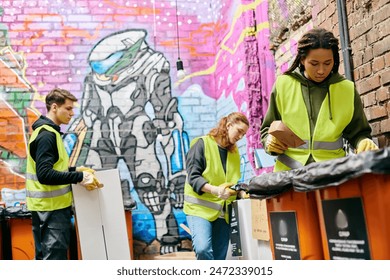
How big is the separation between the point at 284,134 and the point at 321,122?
8.2 inches

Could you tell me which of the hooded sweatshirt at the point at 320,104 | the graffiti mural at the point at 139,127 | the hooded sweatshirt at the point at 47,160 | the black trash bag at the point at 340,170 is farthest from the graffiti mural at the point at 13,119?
the black trash bag at the point at 340,170

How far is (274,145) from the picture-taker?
6.93 feet

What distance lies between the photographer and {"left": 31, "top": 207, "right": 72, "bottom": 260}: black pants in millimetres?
2773

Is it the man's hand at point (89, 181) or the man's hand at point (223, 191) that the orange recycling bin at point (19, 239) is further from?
the man's hand at point (223, 191)

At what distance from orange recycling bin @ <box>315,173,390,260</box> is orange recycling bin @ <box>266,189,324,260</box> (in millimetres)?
80

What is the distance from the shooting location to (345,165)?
1458mm

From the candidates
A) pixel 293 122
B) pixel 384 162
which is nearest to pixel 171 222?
pixel 293 122

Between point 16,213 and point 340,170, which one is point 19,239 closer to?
point 16,213

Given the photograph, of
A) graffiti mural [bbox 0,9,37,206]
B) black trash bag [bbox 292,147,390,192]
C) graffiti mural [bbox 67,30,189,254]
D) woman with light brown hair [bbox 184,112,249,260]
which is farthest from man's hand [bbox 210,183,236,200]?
graffiti mural [bbox 0,9,37,206]

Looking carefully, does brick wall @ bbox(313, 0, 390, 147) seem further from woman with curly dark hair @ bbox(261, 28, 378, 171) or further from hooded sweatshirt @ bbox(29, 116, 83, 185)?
hooded sweatshirt @ bbox(29, 116, 83, 185)

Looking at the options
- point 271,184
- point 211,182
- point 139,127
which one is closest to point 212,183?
point 211,182

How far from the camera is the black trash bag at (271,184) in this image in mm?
1773

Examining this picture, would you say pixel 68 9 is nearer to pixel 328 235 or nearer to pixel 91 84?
pixel 91 84

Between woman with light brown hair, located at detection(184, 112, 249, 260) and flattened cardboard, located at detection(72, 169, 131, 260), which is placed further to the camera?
flattened cardboard, located at detection(72, 169, 131, 260)
